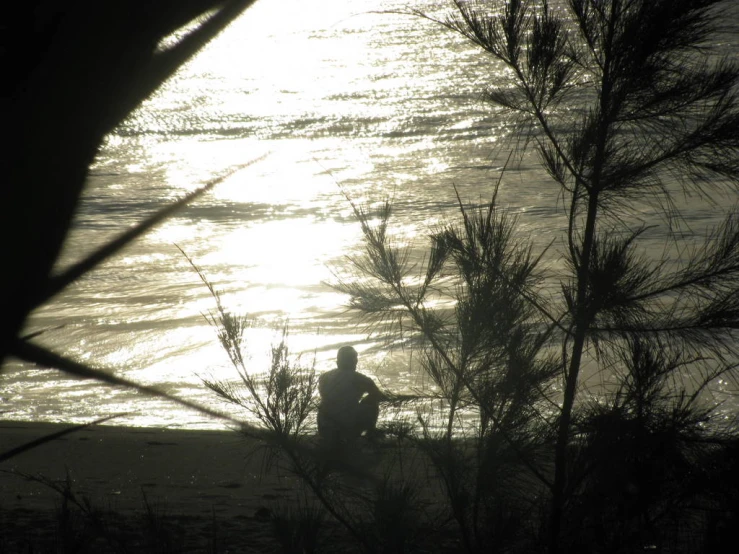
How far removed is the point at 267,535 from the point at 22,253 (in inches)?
578

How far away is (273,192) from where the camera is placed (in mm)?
24938

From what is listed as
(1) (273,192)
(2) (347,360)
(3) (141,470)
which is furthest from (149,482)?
(1) (273,192)

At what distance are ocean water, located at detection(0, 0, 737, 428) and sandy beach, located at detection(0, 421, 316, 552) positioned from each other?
87 centimetres

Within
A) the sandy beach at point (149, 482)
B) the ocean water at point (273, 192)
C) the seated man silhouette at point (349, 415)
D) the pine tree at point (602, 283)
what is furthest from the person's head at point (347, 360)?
the pine tree at point (602, 283)

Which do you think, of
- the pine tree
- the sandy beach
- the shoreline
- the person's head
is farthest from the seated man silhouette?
the person's head

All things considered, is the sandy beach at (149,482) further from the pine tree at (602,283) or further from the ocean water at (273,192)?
the pine tree at (602,283)

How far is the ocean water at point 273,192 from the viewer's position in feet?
37.7

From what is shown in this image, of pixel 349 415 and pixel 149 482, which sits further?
pixel 149 482

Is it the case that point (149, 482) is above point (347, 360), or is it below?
below

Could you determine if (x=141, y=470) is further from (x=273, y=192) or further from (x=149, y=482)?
(x=273, y=192)

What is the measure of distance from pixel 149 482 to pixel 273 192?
1864 centimetres

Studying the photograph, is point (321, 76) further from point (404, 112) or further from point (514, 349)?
point (514, 349)

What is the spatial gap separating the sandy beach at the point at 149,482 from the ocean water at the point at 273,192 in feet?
2.84

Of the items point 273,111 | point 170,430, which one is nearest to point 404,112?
point 273,111
